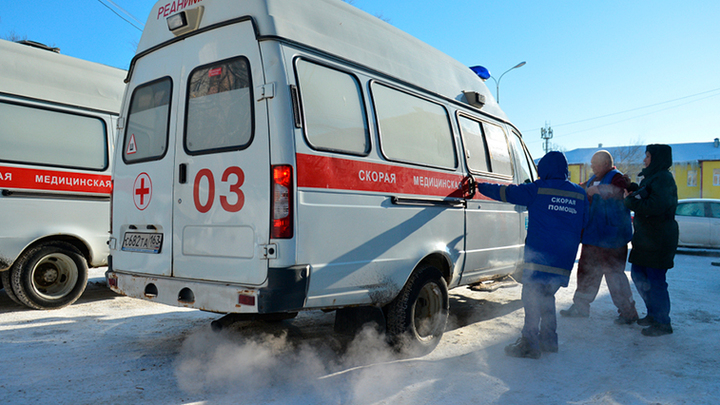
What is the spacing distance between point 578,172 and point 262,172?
2261 inches

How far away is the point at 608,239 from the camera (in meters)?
5.21

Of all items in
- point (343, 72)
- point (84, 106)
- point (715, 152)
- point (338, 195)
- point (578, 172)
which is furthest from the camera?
point (578, 172)

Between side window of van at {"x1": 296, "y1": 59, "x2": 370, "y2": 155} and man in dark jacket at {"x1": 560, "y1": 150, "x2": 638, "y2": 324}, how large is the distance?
308 centimetres

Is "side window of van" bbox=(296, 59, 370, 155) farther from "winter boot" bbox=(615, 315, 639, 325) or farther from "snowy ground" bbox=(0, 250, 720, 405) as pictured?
"winter boot" bbox=(615, 315, 639, 325)

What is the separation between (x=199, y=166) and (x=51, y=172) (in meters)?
3.19

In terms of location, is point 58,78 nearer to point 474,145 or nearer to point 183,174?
point 183,174

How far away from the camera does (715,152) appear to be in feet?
155

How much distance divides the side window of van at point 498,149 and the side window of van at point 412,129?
2.99 feet

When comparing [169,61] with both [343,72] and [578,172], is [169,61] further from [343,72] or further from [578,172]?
[578,172]

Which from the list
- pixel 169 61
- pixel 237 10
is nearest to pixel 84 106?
pixel 169 61

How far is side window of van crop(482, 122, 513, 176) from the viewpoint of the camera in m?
5.32

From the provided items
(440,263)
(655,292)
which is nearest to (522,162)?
(655,292)

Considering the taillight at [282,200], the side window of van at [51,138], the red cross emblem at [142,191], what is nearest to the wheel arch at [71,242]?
the side window of van at [51,138]

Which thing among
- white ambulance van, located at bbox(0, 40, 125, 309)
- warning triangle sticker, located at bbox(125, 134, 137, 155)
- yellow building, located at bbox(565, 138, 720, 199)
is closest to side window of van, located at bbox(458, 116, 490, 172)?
warning triangle sticker, located at bbox(125, 134, 137, 155)
